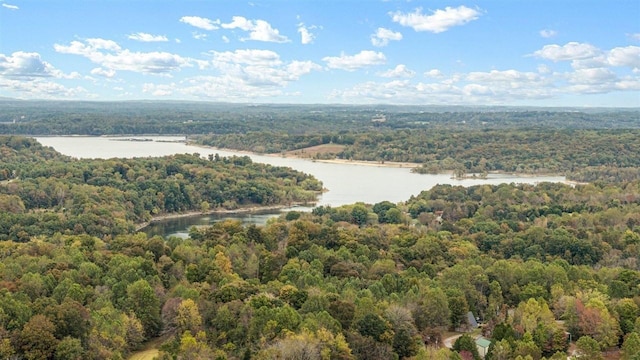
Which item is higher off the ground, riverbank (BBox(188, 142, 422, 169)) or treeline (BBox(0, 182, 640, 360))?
treeline (BBox(0, 182, 640, 360))

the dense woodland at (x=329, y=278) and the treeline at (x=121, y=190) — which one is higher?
the dense woodland at (x=329, y=278)

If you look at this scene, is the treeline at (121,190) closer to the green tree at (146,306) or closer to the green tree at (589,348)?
the green tree at (146,306)

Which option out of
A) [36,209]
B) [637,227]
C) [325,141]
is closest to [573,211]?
[637,227]

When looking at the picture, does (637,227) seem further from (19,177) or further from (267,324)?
(19,177)

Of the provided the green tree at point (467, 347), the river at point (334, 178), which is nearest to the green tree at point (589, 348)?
the green tree at point (467, 347)

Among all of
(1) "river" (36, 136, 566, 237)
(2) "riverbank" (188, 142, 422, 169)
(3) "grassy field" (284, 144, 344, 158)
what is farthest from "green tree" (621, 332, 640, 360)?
(3) "grassy field" (284, 144, 344, 158)

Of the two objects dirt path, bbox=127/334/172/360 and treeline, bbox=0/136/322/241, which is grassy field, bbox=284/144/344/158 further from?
dirt path, bbox=127/334/172/360
